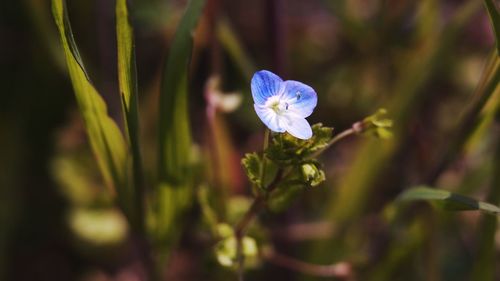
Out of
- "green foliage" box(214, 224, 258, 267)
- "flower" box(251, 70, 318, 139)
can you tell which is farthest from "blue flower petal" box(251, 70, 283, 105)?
"green foliage" box(214, 224, 258, 267)

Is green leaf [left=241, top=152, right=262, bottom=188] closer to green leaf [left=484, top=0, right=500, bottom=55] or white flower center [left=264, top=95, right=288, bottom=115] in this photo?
white flower center [left=264, top=95, right=288, bottom=115]

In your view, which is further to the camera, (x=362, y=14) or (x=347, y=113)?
(x=362, y=14)

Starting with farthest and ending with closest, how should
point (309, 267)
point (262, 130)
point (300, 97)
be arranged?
1. point (262, 130)
2. point (309, 267)
3. point (300, 97)

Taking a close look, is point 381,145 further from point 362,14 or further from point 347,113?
point 362,14

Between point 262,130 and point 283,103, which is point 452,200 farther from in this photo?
point 262,130

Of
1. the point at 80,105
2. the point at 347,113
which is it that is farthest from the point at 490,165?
the point at 80,105

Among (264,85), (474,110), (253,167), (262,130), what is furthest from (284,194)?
(262,130)
